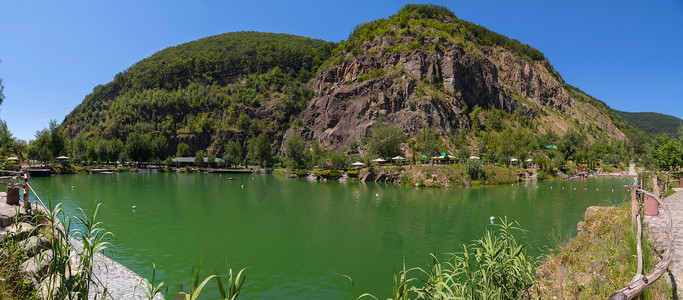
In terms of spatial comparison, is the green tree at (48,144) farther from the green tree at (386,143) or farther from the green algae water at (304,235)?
the green tree at (386,143)

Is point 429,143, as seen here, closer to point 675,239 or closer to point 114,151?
point 675,239

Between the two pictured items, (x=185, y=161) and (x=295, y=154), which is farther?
(x=185, y=161)

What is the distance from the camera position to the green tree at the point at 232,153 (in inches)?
4336

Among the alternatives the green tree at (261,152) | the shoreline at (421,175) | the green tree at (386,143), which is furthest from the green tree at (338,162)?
the green tree at (261,152)

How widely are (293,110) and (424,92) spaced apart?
59.7 m

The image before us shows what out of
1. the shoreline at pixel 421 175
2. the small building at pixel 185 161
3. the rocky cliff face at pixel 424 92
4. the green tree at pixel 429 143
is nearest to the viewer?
the shoreline at pixel 421 175

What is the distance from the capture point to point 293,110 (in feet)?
438

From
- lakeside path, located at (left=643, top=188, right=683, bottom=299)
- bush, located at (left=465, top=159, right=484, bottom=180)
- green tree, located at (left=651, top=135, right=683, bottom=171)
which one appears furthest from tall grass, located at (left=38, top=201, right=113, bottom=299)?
bush, located at (left=465, top=159, right=484, bottom=180)

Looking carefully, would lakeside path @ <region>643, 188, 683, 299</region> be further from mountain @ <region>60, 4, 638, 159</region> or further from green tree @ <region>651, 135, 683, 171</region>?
mountain @ <region>60, 4, 638, 159</region>

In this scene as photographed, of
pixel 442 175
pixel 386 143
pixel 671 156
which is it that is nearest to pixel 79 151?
pixel 386 143

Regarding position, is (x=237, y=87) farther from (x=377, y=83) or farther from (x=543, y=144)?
(x=543, y=144)

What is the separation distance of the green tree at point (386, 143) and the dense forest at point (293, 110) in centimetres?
25

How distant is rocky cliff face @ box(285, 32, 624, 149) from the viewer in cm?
9100

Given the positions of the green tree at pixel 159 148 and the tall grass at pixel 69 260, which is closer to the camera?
the tall grass at pixel 69 260
